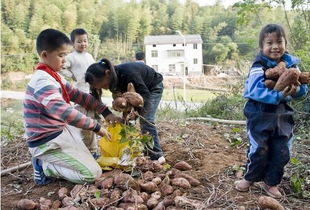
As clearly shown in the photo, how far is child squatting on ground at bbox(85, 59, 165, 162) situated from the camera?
235 cm

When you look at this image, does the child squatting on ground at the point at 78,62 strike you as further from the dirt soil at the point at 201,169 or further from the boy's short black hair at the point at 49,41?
the boy's short black hair at the point at 49,41

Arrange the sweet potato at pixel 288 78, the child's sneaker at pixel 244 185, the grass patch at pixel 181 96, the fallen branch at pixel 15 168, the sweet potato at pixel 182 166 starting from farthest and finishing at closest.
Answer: the grass patch at pixel 181 96
the fallen branch at pixel 15 168
the sweet potato at pixel 182 166
the child's sneaker at pixel 244 185
the sweet potato at pixel 288 78

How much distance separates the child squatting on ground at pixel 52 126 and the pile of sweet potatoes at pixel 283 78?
105cm

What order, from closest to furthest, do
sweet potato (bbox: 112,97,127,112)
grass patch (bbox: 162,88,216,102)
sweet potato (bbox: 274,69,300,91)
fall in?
sweet potato (bbox: 274,69,300,91) < sweet potato (bbox: 112,97,127,112) < grass patch (bbox: 162,88,216,102)

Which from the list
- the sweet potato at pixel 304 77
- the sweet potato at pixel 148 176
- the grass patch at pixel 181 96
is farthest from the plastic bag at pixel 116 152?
the grass patch at pixel 181 96

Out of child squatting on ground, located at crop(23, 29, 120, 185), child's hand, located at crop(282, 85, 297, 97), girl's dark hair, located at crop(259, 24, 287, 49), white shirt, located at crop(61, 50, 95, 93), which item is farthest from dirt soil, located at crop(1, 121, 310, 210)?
girl's dark hair, located at crop(259, 24, 287, 49)

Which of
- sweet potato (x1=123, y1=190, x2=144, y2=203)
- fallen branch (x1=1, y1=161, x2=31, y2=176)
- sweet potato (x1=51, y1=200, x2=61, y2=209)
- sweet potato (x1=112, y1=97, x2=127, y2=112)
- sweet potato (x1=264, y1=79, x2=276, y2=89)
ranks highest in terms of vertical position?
sweet potato (x1=264, y1=79, x2=276, y2=89)

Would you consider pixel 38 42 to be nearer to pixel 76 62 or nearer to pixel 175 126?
pixel 76 62

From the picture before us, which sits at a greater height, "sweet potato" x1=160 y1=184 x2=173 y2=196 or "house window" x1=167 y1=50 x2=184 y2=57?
"house window" x1=167 y1=50 x2=184 y2=57

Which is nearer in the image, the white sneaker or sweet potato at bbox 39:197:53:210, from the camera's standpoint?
sweet potato at bbox 39:197:53:210

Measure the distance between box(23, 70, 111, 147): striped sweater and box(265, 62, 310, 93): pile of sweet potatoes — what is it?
3.49ft

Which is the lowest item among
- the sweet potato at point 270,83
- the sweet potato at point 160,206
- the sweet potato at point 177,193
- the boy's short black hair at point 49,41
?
the sweet potato at point 160,206

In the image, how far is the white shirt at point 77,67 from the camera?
342 centimetres

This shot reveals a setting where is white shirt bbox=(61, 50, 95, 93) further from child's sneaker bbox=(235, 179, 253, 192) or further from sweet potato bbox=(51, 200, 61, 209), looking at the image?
child's sneaker bbox=(235, 179, 253, 192)
